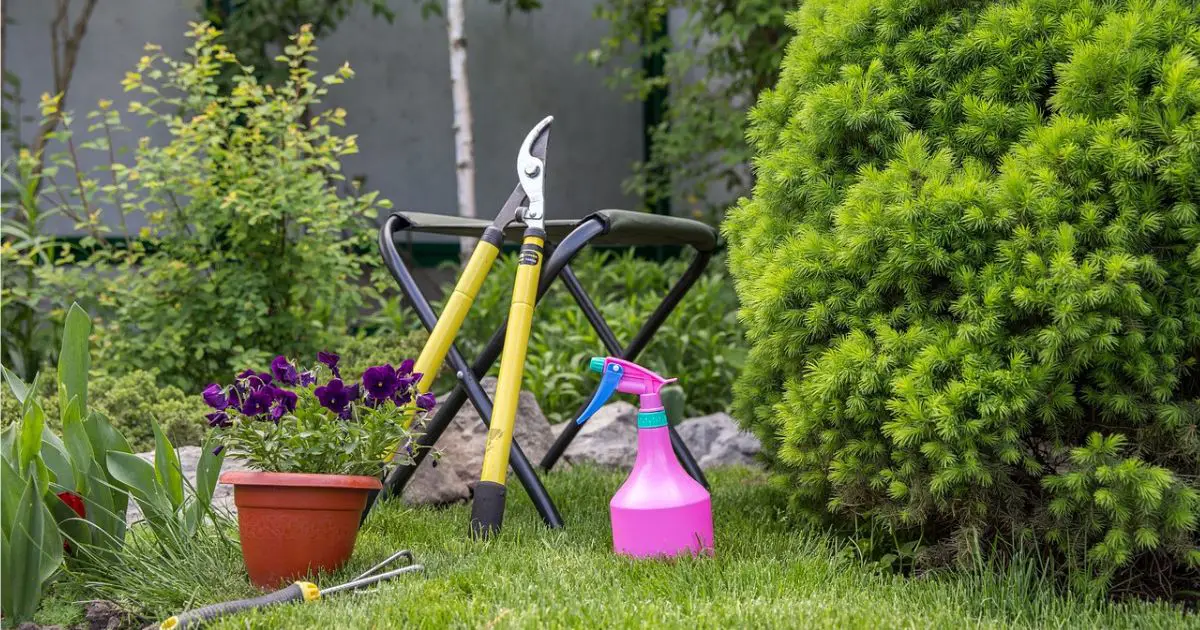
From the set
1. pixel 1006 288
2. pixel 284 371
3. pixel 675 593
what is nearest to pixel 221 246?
pixel 284 371

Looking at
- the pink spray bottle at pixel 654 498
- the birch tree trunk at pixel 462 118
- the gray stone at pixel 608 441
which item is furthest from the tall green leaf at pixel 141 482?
the birch tree trunk at pixel 462 118

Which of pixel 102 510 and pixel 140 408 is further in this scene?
pixel 140 408

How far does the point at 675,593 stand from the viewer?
6.84 feet

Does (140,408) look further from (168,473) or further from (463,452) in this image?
(168,473)

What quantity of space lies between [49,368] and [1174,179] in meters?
4.53

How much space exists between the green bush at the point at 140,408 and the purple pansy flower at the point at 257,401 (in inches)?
73.5

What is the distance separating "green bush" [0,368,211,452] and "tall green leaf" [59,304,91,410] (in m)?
1.54

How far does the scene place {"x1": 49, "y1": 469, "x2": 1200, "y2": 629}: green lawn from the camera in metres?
1.92

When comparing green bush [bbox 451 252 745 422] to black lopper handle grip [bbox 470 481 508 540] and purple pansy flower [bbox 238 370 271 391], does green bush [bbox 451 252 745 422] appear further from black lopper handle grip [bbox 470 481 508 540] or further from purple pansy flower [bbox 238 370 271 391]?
purple pansy flower [bbox 238 370 271 391]

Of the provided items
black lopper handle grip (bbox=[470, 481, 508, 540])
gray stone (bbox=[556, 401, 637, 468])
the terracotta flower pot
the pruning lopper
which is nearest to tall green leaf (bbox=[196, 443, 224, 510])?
the terracotta flower pot

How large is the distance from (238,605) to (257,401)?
0.42m

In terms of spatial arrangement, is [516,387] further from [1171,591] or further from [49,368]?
[49,368]

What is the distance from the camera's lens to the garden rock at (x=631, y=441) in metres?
4.19

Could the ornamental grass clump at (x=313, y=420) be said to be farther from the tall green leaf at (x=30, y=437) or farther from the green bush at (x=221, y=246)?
the green bush at (x=221, y=246)
